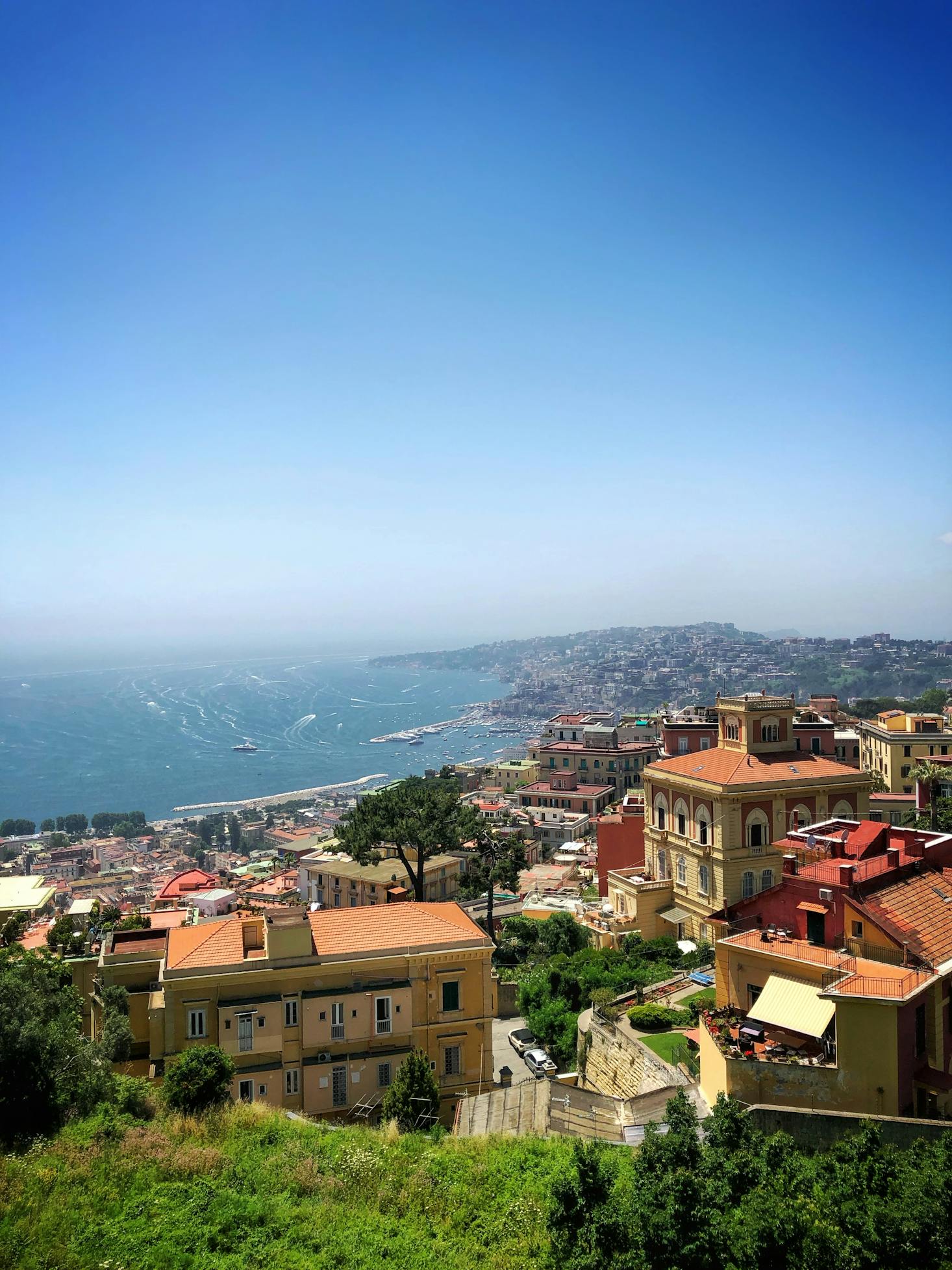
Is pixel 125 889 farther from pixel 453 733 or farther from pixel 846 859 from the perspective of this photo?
pixel 453 733

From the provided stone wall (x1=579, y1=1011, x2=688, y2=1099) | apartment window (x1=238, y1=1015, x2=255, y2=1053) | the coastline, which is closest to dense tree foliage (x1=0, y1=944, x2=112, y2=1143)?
apartment window (x1=238, y1=1015, x2=255, y2=1053)

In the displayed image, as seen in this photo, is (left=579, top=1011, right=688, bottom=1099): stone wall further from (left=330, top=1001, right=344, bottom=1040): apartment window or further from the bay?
the bay

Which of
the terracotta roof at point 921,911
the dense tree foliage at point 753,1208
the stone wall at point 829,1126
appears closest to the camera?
the dense tree foliage at point 753,1208

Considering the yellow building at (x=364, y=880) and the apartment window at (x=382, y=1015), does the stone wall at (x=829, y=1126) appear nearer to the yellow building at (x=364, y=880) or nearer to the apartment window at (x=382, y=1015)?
the apartment window at (x=382, y=1015)

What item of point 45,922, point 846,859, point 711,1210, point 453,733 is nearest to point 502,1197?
point 711,1210

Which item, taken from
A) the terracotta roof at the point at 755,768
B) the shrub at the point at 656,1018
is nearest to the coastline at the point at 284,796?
the terracotta roof at the point at 755,768

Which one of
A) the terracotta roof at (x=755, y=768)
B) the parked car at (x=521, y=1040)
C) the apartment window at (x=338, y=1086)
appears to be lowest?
the parked car at (x=521, y=1040)
